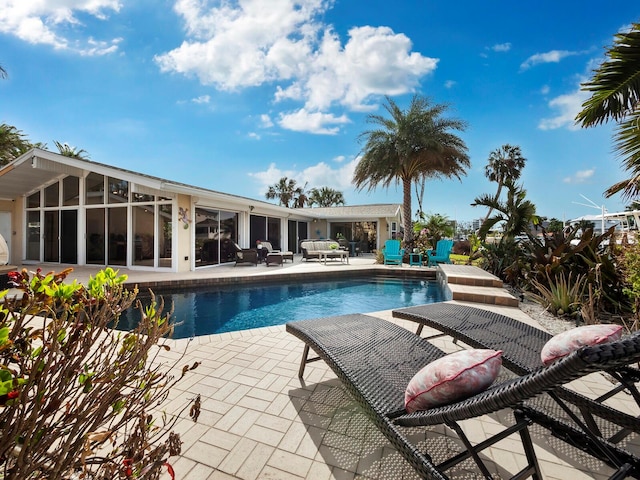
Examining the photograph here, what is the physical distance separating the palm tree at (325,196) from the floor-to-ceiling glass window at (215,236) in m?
24.2

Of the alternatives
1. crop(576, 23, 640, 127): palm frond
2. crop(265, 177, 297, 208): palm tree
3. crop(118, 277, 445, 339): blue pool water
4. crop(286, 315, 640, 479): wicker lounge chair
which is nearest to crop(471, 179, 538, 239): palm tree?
crop(118, 277, 445, 339): blue pool water

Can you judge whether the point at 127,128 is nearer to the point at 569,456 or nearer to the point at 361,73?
the point at 361,73

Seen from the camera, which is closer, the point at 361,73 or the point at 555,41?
the point at 555,41

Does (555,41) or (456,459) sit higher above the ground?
(555,41)

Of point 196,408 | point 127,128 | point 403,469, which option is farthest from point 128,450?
point 127,128

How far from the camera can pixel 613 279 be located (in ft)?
15.5

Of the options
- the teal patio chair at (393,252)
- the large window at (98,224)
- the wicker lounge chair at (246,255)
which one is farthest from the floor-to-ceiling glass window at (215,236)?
the teal patio chair at (393,252)

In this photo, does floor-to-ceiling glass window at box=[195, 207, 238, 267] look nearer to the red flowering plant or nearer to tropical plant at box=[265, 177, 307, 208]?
the red flowering plant

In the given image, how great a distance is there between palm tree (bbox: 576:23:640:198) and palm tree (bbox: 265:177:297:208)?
31.1m

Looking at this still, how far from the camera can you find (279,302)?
23.7ft

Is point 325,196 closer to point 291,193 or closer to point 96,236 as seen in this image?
point 291,193

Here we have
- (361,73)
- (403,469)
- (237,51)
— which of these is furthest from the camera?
(361,73)

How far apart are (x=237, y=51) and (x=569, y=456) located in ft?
33.0

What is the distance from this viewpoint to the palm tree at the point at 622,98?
3.71 m
